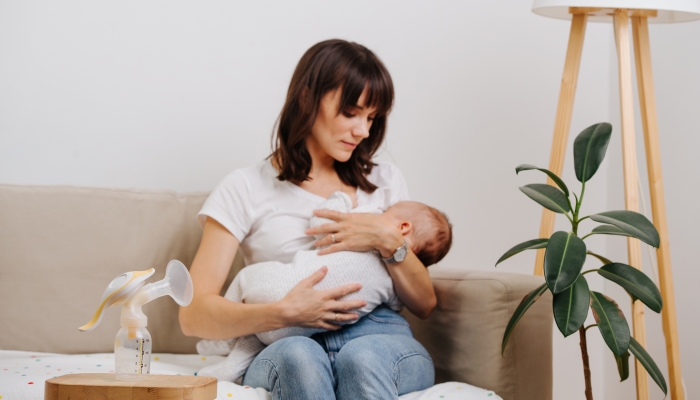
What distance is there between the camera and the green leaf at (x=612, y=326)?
1374 millimetres

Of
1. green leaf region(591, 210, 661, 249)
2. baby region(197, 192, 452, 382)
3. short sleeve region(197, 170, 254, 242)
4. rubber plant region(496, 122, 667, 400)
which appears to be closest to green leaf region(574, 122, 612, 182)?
rubber plant region(496, 122, 667, 400)

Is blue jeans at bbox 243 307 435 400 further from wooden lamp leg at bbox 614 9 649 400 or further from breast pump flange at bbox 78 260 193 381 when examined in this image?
wooden lamp leg at bbox 614 9 649 400

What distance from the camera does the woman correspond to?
135cm

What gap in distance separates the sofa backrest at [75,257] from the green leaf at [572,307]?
97 centimetres

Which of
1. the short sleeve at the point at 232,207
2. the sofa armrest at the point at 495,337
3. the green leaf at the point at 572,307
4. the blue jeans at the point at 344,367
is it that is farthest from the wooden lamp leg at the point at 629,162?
the short sleeve at the point at 232,207

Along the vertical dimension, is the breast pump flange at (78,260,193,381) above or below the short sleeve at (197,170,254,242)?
below

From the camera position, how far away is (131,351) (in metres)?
0.94

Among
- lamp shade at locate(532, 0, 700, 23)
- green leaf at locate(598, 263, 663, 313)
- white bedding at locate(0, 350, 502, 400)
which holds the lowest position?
white bedding at locate(0, 350, 502, 400)

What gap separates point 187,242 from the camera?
6.15ft

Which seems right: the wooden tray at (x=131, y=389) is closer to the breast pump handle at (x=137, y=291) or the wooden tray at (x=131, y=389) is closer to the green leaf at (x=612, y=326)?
the breast pump handle at (x=137, y=291)

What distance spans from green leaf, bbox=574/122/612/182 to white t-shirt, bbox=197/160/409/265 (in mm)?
529

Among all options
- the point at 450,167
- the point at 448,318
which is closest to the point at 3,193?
the point at 448,318

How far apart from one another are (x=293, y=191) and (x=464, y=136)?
39.4 inches

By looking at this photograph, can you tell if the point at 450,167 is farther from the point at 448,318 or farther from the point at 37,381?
the point at 37,381
